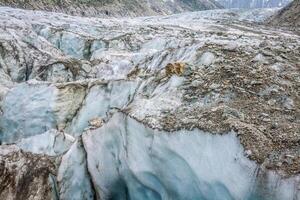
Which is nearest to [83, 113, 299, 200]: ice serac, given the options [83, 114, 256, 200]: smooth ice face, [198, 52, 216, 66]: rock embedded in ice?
[83, 114, 256, 200]: smooth ice face

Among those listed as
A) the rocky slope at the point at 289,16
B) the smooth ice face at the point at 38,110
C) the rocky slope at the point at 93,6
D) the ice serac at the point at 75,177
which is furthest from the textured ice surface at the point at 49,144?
the rocky slope at the point at 93,6

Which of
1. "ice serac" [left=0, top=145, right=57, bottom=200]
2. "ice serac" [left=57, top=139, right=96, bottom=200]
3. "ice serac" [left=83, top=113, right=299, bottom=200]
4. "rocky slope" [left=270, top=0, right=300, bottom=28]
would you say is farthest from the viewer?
"rocky slope" [left=270, top=0, right=300, bottom=28]

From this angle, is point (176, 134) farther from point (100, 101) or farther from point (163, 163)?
point (100, 101)

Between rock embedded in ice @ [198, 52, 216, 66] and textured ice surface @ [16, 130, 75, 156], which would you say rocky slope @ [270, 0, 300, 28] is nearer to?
rock embedded in ice @ [198, 52, 216, 66]

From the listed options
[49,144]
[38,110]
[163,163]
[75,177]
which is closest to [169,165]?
[163,163]

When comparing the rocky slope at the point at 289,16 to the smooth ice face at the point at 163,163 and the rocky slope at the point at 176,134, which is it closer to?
the rocky slope at the point at 176,134

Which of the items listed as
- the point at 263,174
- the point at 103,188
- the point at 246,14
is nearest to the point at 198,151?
the point at 263,174
